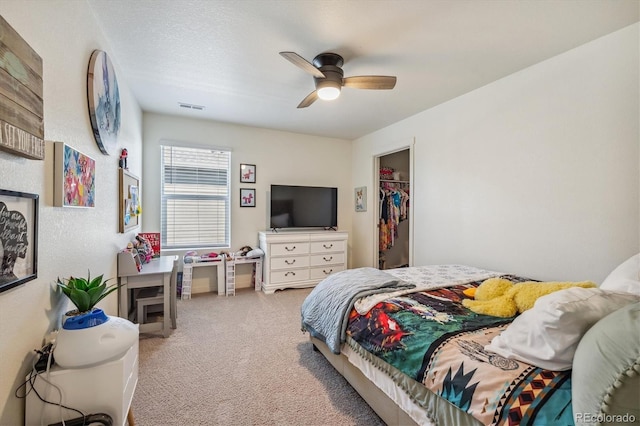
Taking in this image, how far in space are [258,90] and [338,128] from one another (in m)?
1.67

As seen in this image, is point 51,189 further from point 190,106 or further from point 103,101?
point 190,106

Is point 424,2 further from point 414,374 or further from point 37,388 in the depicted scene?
point 37,388

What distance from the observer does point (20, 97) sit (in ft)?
3.15

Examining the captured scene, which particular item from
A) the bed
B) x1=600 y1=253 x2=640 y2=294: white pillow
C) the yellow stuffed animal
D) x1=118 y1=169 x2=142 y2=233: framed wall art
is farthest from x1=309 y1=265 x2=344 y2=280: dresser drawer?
x1=600 y1=253 x2=640 y2=294: white pillow

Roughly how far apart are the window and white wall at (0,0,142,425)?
1879mm

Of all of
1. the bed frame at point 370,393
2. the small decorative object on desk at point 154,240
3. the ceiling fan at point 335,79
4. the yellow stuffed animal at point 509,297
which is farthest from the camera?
the small decorative object on desk at point 154,240

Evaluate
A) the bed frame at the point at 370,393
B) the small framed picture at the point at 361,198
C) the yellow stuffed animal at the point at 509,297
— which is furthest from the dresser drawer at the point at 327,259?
the yellow stuffed animal at the point at 509,297

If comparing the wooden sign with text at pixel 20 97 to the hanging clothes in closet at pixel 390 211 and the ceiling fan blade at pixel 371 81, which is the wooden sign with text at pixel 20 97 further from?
the hanging clothes in closet at pixel 390 211

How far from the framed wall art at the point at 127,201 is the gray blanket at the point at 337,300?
1819 mm

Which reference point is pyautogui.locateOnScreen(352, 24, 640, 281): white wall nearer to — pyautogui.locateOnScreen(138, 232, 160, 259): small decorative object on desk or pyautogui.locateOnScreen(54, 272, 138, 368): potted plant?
pyautogui.locateOnScreen(54, 272, 138, 368): potted plant

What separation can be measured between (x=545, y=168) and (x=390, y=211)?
2.53m

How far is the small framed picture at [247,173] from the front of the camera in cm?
423

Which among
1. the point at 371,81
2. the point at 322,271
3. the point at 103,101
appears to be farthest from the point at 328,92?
the point at 322,271

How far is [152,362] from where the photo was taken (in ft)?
6.97
